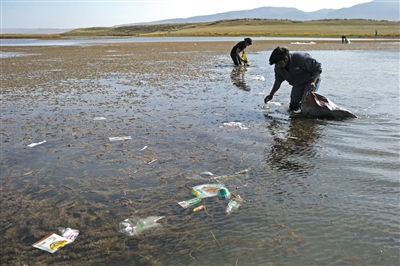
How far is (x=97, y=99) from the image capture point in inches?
361

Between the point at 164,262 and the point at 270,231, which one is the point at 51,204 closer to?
the point at 164,262

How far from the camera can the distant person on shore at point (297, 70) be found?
6.50 metres

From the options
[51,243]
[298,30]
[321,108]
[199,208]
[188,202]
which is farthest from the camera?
[298,30]

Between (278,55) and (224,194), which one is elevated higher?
(278,55)

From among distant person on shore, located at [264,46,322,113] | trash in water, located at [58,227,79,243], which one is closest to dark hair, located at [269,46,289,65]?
distant person on shore, located at [264,46,322,113]

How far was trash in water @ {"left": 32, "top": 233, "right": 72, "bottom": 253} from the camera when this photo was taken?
9.70ft

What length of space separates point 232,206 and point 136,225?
961 millimetres

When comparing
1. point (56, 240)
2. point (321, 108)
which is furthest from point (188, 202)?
point (321, 108)

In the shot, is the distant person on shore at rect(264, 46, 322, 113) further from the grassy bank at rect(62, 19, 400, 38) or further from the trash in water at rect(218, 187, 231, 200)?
the grassy bank at rect(62, 19, 400, 38)

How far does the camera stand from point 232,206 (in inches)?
140

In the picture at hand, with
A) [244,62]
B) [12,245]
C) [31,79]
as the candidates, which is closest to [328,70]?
[244,62]

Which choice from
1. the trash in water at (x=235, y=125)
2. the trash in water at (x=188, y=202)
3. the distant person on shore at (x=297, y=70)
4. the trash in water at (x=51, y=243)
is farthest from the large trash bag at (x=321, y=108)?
the trash in water at (x=51, y=243)

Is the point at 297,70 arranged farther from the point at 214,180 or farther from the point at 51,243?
the point at 51,243

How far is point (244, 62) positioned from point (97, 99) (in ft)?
30.5
